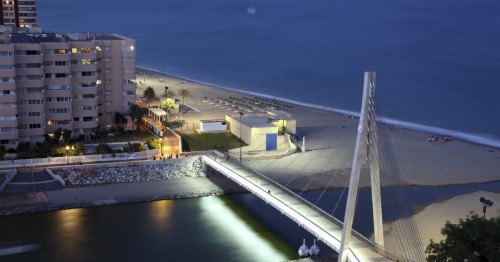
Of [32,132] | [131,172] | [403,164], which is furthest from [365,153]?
[32,132]

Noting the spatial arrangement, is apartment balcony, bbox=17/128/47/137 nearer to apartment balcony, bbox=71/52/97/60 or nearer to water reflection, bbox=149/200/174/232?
apartment balcony, bbox=71/52/97/60

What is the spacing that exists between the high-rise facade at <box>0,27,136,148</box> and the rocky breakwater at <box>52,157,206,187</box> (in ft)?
13.4

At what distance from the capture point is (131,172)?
25.5 m

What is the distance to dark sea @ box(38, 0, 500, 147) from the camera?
49.0 metres

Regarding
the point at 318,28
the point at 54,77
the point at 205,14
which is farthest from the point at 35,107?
the point at 205,14

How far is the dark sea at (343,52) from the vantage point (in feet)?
161

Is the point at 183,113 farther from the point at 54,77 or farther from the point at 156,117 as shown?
the point at 54,77

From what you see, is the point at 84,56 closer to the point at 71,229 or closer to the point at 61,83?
the point at 61,83

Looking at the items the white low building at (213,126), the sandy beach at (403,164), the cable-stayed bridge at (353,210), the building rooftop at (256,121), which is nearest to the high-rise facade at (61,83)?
the white low building at (213,126)

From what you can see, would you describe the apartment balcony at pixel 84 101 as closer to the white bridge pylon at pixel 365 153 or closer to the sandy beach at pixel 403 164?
the sandy beach at pixel 403 164

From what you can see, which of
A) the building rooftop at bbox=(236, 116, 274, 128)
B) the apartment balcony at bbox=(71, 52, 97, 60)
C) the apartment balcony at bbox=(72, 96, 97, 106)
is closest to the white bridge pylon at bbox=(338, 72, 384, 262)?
the building rooftop at bbox=(236, 116, 274, 128)

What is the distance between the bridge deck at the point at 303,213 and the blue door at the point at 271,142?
5342mm

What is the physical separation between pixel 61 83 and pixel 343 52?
54.4 m

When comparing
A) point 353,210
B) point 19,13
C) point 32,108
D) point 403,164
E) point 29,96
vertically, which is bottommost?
point 403,164
